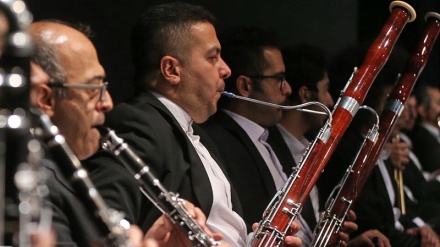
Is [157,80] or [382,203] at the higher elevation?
[157,80]

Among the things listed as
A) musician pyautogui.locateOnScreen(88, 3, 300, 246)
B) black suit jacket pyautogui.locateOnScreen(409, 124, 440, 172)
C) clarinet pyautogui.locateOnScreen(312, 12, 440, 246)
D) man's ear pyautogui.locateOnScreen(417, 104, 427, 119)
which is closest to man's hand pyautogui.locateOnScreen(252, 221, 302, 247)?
musician pyautogui.locateOnScreen(88, 3, 300, 246)

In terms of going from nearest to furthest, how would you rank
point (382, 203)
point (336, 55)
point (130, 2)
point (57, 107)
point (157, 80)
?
1. point (57, 107)
2. point (157, 80)
3. point (130, 2)
4. point (382, 203)
5. point (336, 55)

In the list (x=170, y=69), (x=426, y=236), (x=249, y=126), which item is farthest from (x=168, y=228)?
(x=426, y=236)

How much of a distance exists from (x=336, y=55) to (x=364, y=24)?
1.45 ft

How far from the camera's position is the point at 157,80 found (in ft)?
7.97

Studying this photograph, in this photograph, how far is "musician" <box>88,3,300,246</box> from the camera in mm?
2236

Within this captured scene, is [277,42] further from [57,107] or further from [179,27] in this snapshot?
[57,107]

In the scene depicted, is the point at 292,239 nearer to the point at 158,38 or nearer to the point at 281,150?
the point at 158,38

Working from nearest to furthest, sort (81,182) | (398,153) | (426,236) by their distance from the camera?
(81,182) < (426,236) < (398,153)

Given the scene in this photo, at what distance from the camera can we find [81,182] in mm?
1714

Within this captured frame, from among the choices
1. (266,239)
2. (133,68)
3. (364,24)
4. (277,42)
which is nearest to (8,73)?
(266,239)

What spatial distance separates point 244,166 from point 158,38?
0.52m

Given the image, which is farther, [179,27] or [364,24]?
[364,24]

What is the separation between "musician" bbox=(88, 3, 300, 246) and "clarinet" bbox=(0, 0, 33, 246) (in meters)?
0.74
